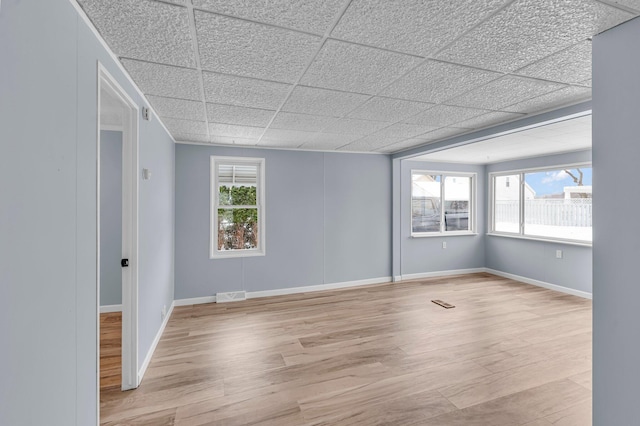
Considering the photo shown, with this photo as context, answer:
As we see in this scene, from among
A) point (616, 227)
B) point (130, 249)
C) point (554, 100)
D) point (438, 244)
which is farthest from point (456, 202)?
point (130, 249)

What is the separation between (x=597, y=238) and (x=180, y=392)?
2996mm

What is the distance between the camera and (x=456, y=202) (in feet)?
21.2

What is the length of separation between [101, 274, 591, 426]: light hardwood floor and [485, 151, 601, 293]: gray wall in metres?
0.65

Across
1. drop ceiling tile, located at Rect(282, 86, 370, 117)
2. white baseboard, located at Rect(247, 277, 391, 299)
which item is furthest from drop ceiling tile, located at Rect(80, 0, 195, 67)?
white baseboard, located at Rect(247, 277, 391, 299)

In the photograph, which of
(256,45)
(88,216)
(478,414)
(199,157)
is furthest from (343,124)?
(478,414)

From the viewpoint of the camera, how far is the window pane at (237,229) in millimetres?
4672

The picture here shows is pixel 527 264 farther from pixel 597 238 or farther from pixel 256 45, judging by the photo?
pixel 256 45

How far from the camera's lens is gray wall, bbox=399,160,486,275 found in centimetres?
573

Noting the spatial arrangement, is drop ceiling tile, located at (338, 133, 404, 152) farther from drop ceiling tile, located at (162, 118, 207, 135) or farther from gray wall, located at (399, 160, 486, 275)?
drop ceiling tile, located at (162, 118, 207, 135)

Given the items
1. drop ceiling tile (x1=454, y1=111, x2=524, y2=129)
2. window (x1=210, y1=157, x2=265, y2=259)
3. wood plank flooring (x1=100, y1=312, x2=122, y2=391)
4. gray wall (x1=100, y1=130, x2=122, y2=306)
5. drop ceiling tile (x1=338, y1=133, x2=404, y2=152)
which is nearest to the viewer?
wood plank flooring (x1=100, y1=312, x2=122, y2=391)

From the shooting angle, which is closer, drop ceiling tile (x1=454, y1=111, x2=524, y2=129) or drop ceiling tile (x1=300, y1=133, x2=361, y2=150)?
drop ceiling tile (x1=454, y1=111, x2=524, y2=129)

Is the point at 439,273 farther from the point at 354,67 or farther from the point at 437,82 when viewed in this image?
the point at 354,67

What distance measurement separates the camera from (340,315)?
3891 millimetres

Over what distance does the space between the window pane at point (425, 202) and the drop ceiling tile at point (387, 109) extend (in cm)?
306
